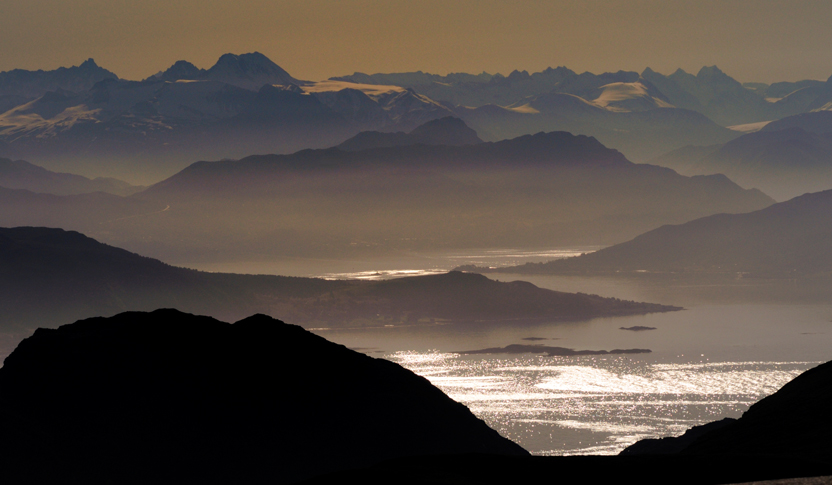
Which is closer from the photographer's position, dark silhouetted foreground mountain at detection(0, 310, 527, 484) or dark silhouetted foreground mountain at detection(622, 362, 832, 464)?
dark silhouetted foreground mountain at detection(622, 362, 832, 464)

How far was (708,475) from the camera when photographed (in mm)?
51656

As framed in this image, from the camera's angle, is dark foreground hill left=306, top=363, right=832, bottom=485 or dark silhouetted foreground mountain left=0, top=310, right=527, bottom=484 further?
dark silhouetted foreground mountain left=0, top=310, right=527, bottom=484

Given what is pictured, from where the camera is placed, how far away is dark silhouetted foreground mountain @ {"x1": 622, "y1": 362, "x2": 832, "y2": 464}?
71688 mm

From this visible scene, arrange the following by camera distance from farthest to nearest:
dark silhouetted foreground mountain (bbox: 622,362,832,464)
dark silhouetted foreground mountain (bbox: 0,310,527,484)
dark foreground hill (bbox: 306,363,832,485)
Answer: dark silhouetted foreground mountain (bbox: 0,310,527,484), dark silhouetted foreground mountain (bbox: 622,362,832,464), dark foreground hill (bbox: 306,363,832,485)

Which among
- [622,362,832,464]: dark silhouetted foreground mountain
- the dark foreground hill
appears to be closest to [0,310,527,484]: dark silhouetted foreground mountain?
[622,362,832,464]: dark silhouetted foreground mountain

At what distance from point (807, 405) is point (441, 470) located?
138 feet

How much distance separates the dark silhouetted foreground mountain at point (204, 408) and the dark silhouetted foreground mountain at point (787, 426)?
24214 millimetres

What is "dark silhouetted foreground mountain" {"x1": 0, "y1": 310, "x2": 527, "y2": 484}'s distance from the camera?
88875 mm

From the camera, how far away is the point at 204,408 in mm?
95062

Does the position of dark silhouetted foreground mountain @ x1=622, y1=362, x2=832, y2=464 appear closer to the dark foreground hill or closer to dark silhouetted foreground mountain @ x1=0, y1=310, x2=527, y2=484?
the dark foreground hill

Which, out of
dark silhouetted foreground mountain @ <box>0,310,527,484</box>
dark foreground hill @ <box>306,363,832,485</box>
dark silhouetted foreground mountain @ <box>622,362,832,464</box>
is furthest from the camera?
dark silhouetted foreground mountain @ <box>0,310,527,484</box>

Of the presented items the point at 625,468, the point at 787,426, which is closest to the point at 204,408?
the point at 787,426

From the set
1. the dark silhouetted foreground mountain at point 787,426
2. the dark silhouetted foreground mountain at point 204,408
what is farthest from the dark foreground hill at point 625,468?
the dark silhouetted foreground mountain at point 204,408

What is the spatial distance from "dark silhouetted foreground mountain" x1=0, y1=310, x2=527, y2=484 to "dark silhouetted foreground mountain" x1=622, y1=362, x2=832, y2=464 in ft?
79.4
